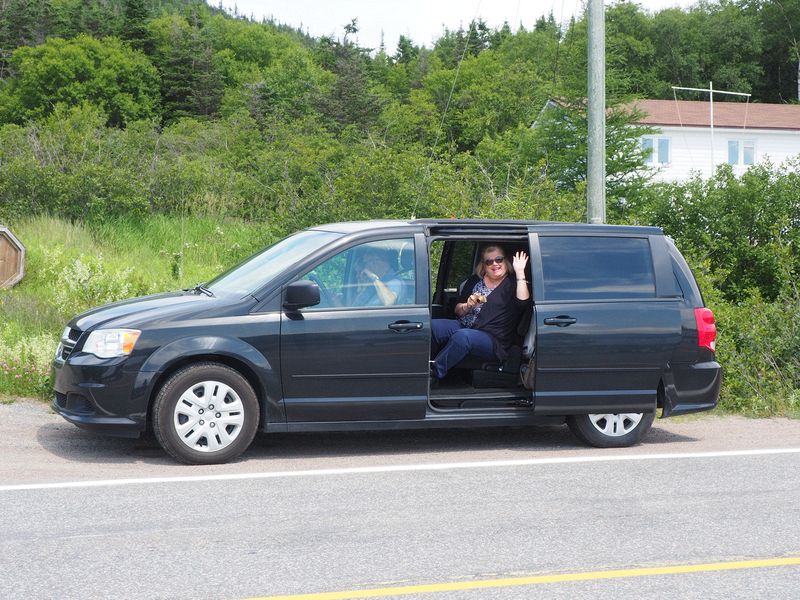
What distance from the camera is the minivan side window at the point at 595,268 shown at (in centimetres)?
857

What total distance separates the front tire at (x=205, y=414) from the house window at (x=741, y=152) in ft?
173

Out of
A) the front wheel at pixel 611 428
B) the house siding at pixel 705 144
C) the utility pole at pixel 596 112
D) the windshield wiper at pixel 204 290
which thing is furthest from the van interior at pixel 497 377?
the house siding at pixel 705 144

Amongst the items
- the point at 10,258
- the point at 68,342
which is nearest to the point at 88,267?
the point at 10,258

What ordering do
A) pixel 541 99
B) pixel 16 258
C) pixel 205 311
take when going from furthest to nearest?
pixel 541 99
pixel 16 258
pixel 205 311

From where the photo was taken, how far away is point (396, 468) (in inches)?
304

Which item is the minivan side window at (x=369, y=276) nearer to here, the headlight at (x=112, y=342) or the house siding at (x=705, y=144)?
the headlight at (x=112, y=342)

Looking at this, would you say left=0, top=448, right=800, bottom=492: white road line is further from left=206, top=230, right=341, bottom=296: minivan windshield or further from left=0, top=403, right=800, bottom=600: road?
left=206, top=230, right=341, bottom=296: minivan windshield

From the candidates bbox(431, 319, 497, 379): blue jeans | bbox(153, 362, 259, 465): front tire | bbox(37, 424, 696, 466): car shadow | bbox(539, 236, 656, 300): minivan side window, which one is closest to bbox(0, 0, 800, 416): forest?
bbox(37, 424, 696, 466): car shadow

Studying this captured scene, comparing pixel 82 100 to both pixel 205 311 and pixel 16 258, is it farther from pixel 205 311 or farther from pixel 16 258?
pixel 205 311

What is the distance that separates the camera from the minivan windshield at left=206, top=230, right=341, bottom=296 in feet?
26.6

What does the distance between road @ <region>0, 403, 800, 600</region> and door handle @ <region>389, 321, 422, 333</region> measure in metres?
1.05

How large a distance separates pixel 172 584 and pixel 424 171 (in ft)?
44.5

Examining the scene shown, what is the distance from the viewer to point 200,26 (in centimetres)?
11850

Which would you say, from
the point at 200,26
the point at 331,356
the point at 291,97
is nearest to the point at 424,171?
the point at 331,356
